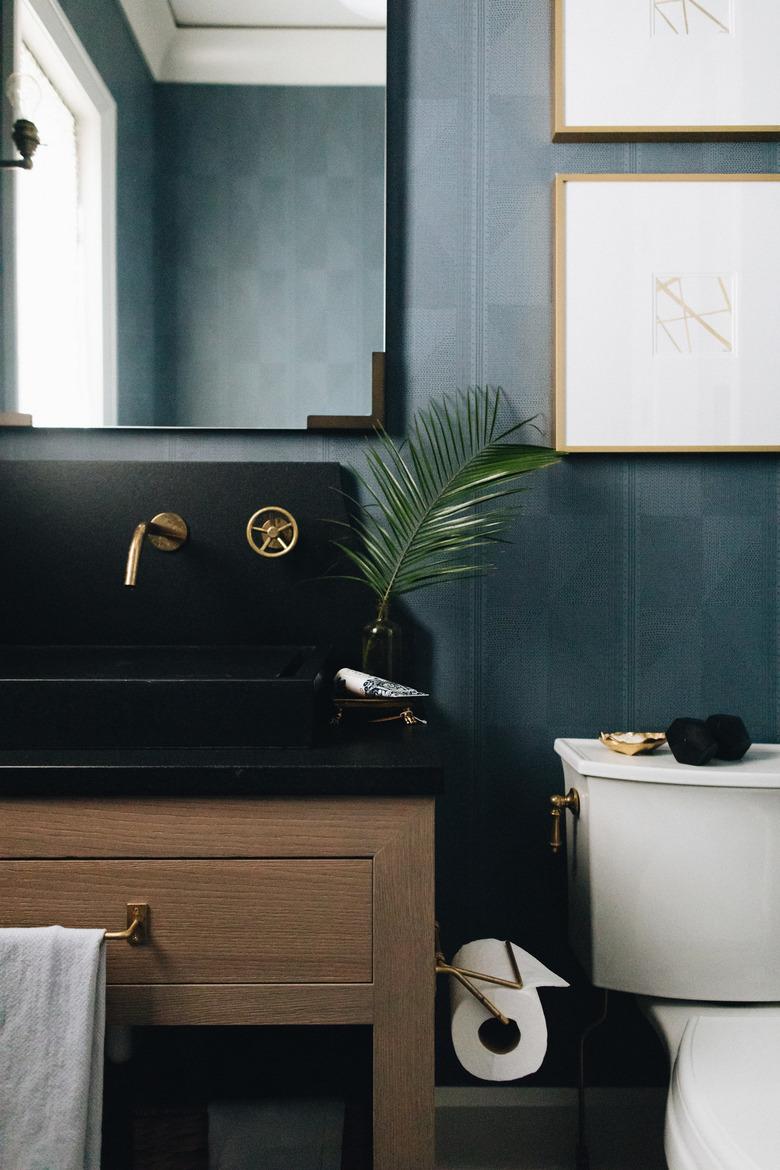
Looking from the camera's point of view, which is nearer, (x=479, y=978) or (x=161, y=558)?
(x=479, y=978)

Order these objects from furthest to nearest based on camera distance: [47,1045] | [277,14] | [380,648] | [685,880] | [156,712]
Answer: [277,14] → [380,648] → [685,880] → [156,712] → [47,1045]

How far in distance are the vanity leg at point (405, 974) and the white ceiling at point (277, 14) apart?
4.29 feet

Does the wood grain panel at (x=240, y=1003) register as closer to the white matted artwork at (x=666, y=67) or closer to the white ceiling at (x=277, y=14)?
the white matted artwork at (x=666, y=67)

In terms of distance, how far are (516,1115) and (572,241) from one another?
1.53m

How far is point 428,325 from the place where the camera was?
4.50ft

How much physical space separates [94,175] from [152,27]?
0.89 feet

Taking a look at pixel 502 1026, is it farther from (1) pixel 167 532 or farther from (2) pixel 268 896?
(1) pixel 167 532

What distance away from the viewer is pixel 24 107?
131 centimetres

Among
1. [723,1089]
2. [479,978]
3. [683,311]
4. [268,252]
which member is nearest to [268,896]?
[479,978]

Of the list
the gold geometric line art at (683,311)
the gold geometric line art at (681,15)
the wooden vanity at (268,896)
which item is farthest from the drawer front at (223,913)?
the gold geometric line art at (681,15)

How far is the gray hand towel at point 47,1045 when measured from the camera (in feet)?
2.66

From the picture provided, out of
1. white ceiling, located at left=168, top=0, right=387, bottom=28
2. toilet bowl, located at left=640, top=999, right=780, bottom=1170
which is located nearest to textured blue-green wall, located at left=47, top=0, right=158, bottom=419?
white ceiling, located at left=168, top=0, right=387, bottom=28

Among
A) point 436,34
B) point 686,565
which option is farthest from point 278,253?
point 686,565

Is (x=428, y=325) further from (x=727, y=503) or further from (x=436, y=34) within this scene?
(x=727, y=503)
